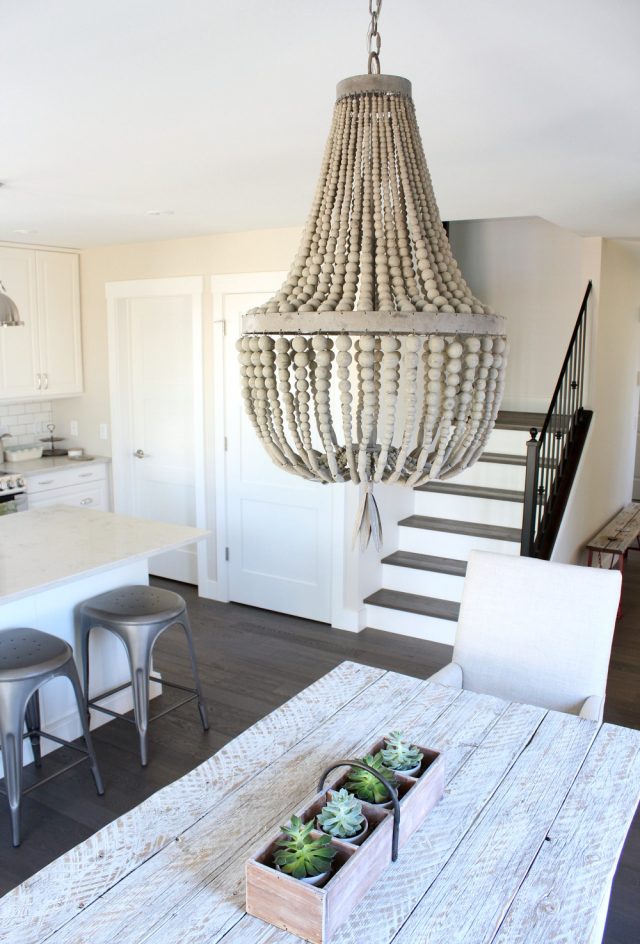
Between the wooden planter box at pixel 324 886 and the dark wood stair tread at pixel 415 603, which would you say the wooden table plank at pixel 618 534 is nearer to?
the dark wood stair tread at pixel 415 603

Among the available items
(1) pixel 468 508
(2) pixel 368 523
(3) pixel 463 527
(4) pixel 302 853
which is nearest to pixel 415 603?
(3) pixel 463 527

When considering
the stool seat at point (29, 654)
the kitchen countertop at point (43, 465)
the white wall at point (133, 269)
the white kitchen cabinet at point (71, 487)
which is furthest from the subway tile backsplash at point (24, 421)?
the stool seat at point (29, 654)

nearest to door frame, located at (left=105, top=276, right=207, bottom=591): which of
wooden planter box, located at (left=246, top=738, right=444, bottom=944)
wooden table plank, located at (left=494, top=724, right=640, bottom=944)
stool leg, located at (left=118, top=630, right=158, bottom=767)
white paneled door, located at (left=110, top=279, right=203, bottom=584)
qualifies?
white paneled door, located at (left=110, top=279, right=203, bottom=584)

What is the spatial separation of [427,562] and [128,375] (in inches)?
99.9

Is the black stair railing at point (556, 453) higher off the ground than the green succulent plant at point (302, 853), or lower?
higher

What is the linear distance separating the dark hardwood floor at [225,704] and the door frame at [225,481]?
0.13m

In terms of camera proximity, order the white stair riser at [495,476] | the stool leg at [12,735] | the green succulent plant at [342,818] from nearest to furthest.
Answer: the green succulent plant at [342,818] → the stool leg at [12,735] → the white stair riser at [495,476]

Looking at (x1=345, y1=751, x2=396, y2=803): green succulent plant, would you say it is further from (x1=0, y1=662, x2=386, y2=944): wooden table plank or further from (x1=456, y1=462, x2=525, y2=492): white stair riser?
(x1=456, y1=462, x2=525, y2=492): white stair riser

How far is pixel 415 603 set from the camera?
15.4 feet

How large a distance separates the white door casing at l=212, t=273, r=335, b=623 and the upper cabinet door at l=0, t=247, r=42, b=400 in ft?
4.72

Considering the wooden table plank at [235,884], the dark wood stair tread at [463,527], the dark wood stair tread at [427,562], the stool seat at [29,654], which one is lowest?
the dark wood stair tread at [427,562]

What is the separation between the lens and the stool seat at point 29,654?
2.64 metres

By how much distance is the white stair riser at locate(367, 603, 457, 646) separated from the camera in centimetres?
452

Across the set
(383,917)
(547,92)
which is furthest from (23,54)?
(383,917)
